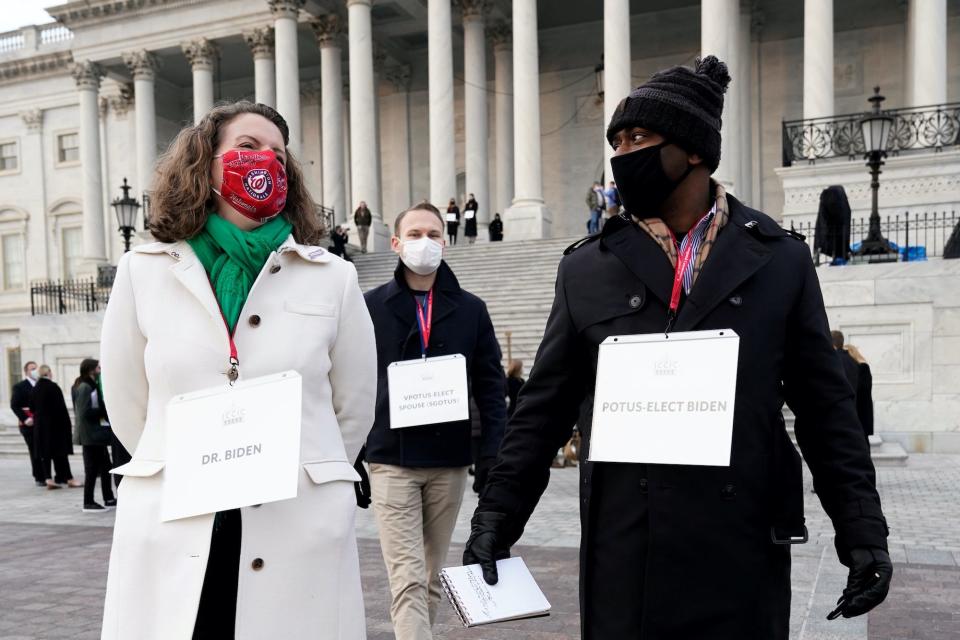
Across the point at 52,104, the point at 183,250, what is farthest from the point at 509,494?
the point at 52,104

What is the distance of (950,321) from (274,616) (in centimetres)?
1506

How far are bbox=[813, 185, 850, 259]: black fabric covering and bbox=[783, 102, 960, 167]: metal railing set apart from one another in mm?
5354

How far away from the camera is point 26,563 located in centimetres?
809

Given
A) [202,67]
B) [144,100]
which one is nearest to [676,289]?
[202,67]

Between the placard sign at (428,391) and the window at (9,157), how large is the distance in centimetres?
4417

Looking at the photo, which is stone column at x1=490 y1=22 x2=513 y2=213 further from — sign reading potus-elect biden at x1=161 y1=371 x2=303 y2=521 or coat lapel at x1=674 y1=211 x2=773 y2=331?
sign reading potus-elect biden at x1=161 y1=371 x2=303 y2=521

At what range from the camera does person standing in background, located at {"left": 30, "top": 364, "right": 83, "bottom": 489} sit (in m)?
14.2

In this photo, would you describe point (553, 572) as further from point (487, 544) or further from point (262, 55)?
point (262, 55)

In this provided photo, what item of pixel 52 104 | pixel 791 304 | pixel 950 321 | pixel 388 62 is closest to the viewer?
pixel 791 304

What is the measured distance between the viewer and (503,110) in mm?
33219

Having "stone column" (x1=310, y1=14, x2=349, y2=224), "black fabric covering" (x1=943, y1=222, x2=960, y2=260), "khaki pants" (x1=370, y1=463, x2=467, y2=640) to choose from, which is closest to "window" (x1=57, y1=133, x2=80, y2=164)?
"stone column" (x1=310, y1=14, x2=349, y2=224)

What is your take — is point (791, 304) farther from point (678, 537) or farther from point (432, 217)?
point (432, 217)

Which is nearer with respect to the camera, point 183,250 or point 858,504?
point 858,504

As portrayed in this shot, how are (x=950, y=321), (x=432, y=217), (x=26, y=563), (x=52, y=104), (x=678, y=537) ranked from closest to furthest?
(x=678, y=537) < (x=432, y=217) < (x=26, y=563) < (x=950, y=321) < (x=52, y=104)
